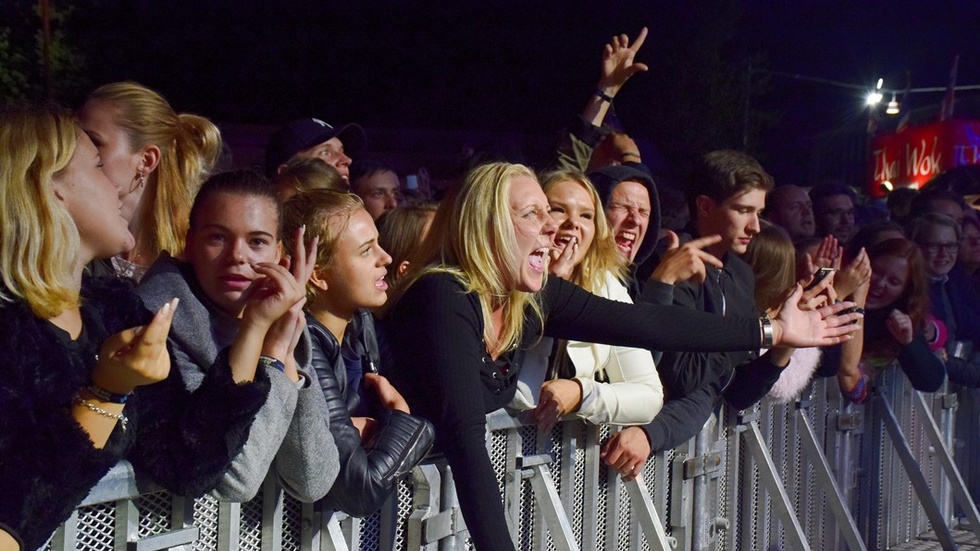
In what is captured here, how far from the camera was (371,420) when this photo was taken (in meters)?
3.35

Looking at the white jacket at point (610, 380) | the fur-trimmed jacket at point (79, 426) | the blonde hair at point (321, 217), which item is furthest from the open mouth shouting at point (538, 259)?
the fur-trimmed jacket at point (79, 426)

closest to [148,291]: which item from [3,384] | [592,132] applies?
[3,384]

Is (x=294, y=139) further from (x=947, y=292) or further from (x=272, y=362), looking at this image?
(x=947, y=292)

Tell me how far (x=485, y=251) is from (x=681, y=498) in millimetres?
1835

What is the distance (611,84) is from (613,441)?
2.07 metres

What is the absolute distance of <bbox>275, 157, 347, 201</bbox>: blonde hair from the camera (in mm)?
4637

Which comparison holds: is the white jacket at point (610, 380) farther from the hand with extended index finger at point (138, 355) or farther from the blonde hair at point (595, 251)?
the hand with extended index finger at point (138, 355)

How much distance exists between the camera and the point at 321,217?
140 inches

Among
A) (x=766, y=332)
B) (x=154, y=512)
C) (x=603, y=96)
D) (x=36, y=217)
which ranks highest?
(x=603, y=96)

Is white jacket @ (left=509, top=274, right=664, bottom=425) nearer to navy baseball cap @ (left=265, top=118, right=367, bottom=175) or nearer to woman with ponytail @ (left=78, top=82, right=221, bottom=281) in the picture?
woman with ponytail @ (left=78, top=82, right=221, bottom=281)

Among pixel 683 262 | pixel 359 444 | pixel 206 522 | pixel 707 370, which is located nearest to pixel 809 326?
pixel 683 262

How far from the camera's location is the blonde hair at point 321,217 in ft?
Result: 11.6

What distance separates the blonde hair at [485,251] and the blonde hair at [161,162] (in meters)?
0.83

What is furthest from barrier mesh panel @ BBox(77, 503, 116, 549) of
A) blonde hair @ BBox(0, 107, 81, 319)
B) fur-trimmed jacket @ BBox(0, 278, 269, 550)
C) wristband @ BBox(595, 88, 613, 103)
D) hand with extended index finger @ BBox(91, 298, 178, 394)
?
wristband @ BBox(595, 88, 613, 103)
